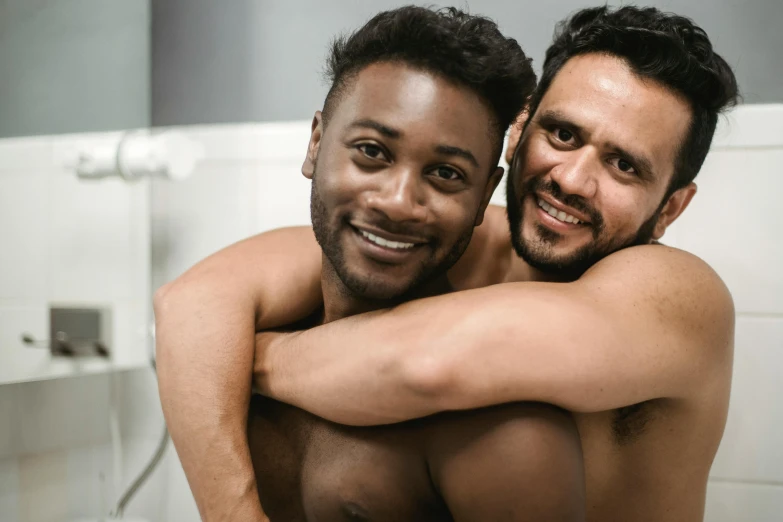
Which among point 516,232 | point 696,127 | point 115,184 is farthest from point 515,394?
point 115,184

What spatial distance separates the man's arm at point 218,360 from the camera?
83 cm

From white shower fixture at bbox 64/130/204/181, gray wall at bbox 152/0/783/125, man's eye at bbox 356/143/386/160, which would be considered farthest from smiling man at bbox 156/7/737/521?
white shower fixture at bbox 64/130/204/181

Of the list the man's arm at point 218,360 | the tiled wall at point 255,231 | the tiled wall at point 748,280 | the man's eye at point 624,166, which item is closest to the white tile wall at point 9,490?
the tiled wall at point 255,231

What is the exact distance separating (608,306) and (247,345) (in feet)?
1.48

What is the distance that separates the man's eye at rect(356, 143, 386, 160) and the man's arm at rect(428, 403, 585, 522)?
31 cm

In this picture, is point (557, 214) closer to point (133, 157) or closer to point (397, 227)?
point (397, 227)

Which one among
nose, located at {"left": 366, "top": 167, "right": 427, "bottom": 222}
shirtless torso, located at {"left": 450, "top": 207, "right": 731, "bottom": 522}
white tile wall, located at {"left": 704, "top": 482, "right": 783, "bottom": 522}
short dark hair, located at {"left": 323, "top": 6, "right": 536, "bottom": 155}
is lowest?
white tile wall, located at {"left": 704, "top": 482, "right": 783, "bottom": 522}

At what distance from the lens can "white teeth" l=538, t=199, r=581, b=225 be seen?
3.13ft

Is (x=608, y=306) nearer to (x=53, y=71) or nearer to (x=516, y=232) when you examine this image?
(x=516, y=232)

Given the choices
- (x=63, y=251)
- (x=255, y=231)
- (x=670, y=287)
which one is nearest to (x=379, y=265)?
(x=670, y=287)

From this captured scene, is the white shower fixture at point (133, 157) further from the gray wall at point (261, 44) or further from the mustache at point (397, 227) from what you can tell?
the mustache at point (397, 227)

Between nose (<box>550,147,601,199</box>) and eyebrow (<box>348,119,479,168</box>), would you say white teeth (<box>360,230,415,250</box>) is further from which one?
nose (<box>550,147,601,199</box>)

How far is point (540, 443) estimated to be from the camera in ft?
2.23

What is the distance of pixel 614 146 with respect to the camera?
3.07ft
